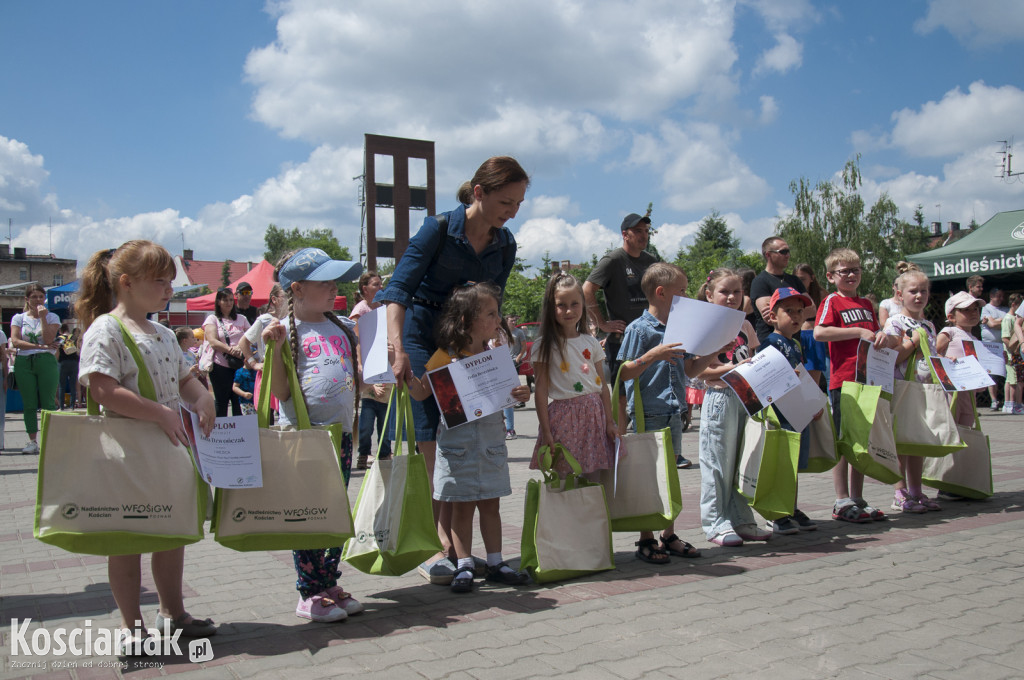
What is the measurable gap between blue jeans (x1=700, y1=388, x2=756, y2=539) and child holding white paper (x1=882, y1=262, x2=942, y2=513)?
1.54 meters

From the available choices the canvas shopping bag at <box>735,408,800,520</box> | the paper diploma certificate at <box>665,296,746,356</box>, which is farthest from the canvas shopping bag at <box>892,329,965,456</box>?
the paper diploma certificate at <box>665,296,746,356</box>

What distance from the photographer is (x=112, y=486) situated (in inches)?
107

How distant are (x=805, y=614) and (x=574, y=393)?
5.01 ft

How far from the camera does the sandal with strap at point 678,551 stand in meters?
4.31

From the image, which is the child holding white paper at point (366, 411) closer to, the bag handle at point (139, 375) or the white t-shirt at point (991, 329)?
the bag handle at point (139, 375)

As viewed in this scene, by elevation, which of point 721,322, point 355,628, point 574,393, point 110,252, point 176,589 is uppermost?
point 110,252

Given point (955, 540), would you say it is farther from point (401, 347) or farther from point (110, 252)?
point (110, 252)

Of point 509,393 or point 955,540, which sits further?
point 955,540

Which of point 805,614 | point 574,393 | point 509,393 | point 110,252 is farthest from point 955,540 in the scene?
point 110,252

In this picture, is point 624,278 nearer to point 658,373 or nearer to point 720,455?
point 658,373

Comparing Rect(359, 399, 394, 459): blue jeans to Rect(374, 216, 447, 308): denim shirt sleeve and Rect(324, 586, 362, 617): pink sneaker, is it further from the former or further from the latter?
Rect(324, 586, 362, 617): pink sneaker

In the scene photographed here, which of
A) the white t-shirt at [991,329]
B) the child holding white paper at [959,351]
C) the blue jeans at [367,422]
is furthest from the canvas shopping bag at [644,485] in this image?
the white t-shirt at [991,329]

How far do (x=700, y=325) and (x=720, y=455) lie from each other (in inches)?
40.2

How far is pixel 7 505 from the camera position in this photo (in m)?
6.57
